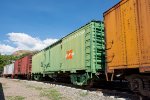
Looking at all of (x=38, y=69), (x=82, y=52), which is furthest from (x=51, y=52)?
(x=82, y=52)

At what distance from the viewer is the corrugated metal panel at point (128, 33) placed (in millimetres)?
7586

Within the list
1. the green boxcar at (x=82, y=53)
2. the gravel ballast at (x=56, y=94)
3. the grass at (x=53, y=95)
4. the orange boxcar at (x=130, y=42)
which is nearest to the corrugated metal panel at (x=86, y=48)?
the green boxcar at (x=82, y=53)

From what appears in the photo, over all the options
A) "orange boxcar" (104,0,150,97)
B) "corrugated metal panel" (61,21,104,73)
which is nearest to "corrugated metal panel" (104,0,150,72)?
"orange boxcar" (104,0,150,97)

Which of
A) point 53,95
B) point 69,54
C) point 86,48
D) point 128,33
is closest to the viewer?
point 128,33

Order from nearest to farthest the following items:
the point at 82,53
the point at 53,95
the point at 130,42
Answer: the point at 130,42 < the point at 53,95 < the point at 82,53

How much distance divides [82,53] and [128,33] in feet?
15.4

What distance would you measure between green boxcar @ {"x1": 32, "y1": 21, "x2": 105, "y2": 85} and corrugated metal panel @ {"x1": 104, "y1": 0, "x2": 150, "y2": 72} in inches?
70.5

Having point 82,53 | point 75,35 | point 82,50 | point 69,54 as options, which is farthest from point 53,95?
point 75,35

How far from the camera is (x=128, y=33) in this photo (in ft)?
27.9

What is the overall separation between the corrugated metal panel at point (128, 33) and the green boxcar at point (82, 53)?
70.5 inches

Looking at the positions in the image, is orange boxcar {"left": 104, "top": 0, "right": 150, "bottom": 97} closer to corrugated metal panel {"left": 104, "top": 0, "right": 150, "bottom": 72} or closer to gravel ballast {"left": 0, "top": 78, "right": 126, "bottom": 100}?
corrugated metal panel {"left": 104, "top": 0, "right": 150, "bottom": 72}

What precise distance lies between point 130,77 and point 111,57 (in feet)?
4.18

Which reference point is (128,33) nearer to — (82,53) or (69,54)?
(82,53)

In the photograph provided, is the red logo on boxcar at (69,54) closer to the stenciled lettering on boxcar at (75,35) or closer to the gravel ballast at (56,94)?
the stenciled lettering on boxcar at (75,35)
